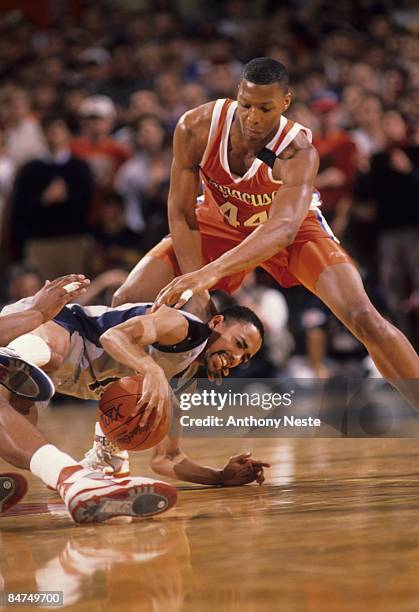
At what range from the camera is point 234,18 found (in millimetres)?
11039

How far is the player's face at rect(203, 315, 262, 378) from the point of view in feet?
13.6

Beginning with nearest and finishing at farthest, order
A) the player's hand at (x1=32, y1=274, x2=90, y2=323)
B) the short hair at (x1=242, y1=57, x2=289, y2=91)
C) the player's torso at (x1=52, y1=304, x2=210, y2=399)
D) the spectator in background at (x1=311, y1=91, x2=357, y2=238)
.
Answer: the player's hand at (x1=32, y1=274, x2=90, y2=323) → the player's torso at (x1=52, y1=304, x2=210, y2=399) → the short hair at (x1=242, y1=57, x2=289, y2=91) → the spectator in background at (x1=311, y1=91, x2=357, y2=238)

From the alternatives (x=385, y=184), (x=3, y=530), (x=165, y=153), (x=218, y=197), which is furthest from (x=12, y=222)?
(x=3, y=530)

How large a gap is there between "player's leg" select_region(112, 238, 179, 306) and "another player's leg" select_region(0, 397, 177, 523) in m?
1.23

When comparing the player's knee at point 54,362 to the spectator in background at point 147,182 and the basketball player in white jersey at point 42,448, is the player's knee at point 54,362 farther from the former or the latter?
A: the spectator in background at point 147,182

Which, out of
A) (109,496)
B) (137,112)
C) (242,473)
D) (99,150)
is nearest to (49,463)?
(109,496)

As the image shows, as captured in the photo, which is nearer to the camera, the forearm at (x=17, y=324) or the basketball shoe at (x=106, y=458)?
the forearm at (x=17, y=324)

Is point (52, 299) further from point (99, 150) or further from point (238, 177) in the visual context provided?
point (99, 150)

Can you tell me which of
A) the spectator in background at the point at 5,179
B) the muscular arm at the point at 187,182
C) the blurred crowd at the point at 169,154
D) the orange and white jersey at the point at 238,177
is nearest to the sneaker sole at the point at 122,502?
the muscular arm at the point at 187,182

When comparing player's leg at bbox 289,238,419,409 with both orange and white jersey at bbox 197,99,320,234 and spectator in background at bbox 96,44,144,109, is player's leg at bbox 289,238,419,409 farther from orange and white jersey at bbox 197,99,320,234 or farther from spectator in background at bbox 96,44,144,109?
spectator in background at bbox 96,44,144,109

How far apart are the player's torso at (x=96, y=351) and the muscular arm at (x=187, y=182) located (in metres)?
0.69

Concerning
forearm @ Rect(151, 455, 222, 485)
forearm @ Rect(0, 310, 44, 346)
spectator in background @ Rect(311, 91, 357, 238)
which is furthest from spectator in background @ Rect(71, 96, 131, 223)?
forearm @ Rect(0, 310, 44, 346)

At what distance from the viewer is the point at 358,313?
176 inches

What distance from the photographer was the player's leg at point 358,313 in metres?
4.48
